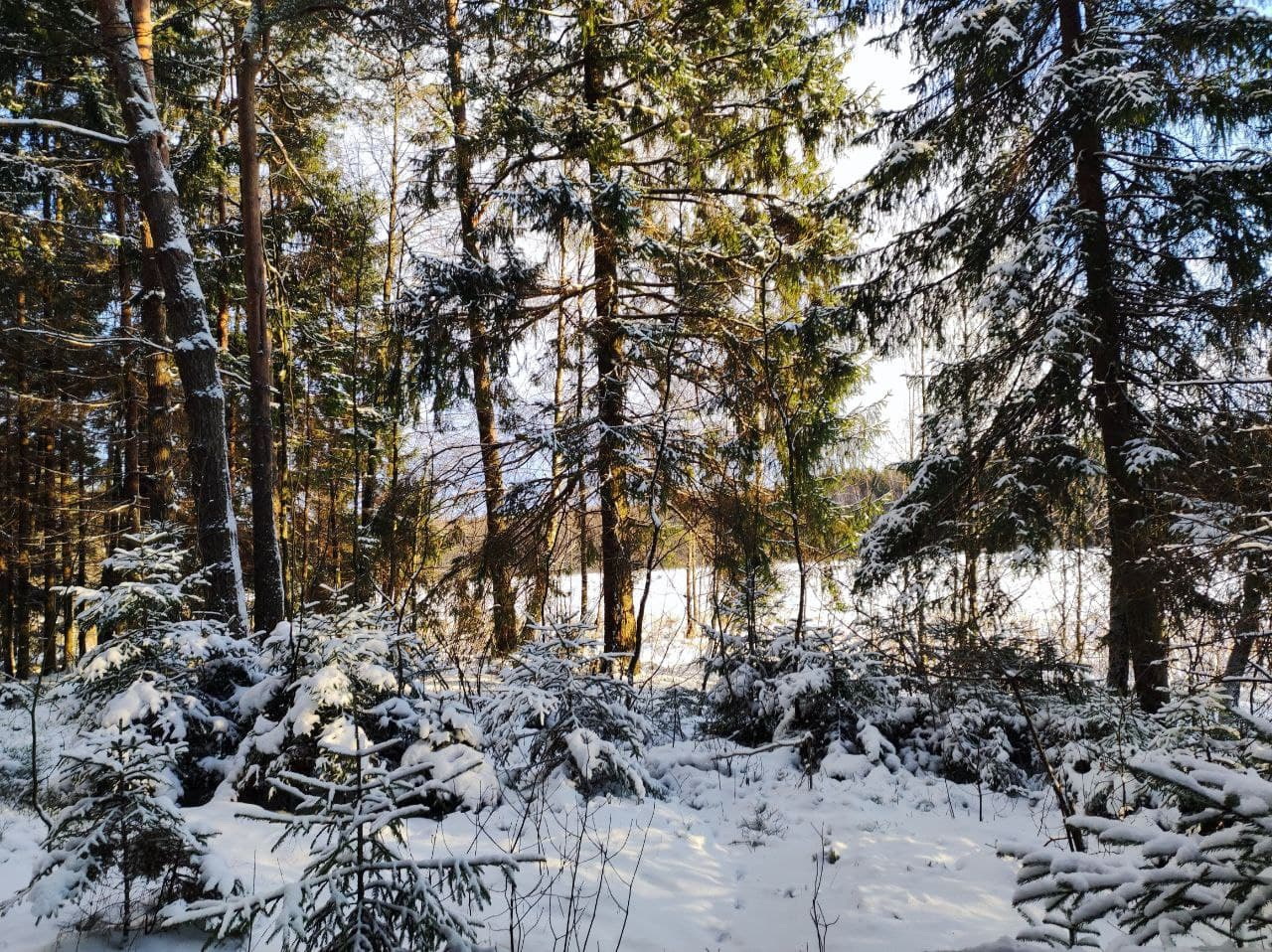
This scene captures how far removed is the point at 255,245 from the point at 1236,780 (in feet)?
29.7

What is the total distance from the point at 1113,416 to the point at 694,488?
14.0 ft

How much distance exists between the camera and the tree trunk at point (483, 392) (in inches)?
295

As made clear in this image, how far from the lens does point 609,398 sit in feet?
26.4

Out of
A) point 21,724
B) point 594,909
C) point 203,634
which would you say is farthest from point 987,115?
point 21,724

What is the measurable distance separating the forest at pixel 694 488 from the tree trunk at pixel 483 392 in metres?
0.07

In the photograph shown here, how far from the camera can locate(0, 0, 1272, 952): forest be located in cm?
311

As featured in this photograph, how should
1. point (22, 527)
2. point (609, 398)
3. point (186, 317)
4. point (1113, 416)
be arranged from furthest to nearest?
1. point (22, 527)
2. point (609, 398)
3. point (186, 317)
4. point (1113, 416)

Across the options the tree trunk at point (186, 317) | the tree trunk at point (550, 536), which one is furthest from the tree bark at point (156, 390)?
the tree trunk at point (550, 536)

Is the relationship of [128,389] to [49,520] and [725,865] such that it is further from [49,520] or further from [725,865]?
[725,865]

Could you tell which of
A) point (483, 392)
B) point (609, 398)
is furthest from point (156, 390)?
point (609, 398)

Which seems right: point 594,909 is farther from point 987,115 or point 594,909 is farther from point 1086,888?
point 987,115

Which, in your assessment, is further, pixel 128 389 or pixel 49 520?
pixel 49 520

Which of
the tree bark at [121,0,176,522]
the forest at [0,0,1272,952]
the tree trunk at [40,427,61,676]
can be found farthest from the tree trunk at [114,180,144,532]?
the tree trunk at [40,427,61,676]

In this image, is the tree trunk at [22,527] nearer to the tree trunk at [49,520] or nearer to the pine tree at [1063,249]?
the tree trunk at [49,520]
